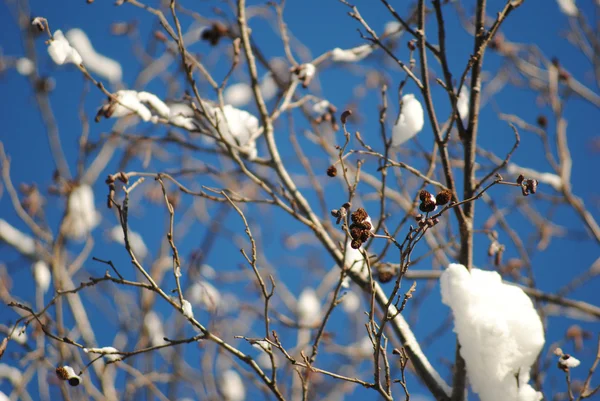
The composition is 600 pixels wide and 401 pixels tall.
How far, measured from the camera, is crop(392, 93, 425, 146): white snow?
1.81 metres

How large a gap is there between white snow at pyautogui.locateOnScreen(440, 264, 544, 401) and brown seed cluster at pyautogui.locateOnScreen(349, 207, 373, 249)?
0.47 metres

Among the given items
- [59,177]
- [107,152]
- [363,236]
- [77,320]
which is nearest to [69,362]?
[77,320]

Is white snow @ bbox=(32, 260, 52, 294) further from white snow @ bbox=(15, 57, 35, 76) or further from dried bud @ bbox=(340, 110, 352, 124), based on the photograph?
dried bud @ bbox=(340, 110, 352, 124)

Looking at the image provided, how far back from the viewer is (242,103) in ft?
11.6

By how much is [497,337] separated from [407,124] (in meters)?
0.81

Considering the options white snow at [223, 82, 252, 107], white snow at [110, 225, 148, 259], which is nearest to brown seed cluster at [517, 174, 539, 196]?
white snow at [223, 82, 252, 107]

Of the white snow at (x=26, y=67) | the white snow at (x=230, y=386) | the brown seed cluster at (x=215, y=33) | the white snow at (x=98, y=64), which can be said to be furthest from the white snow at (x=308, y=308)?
the white snow at (x=26, y=67)

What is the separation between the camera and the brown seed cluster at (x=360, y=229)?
1.12 m

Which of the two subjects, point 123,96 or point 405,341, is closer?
point 405,341

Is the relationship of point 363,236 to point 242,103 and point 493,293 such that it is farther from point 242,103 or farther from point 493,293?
point 242,103

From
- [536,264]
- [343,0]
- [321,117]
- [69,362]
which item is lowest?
[69,362]

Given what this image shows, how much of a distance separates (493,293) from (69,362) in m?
2.21

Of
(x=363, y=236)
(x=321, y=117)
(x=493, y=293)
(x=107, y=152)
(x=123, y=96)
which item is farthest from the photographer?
(x=107, y=152)

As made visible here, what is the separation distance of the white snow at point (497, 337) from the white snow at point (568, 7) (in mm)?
2431
